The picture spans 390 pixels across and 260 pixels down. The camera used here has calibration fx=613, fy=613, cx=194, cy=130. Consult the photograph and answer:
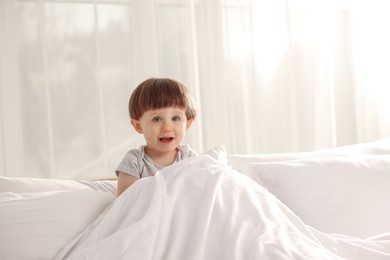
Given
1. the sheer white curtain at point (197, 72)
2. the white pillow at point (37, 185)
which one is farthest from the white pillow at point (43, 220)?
the sheer white curtain at point (197, 72)

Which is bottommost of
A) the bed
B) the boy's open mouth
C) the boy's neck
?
the bed

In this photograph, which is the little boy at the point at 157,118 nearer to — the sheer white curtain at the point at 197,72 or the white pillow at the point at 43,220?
the white pillow at the point at 43,220

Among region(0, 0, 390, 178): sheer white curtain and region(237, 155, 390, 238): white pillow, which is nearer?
region(237, 155, 390, 238): white pillow

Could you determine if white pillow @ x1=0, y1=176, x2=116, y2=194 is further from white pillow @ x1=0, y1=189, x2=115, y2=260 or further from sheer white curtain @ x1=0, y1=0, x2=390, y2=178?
sheer white curtain @ x1=0, y1=0, x2=390, y2=178

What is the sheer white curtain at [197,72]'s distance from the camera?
2826mm

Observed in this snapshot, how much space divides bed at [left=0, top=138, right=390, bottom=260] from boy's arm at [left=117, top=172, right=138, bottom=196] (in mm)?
247

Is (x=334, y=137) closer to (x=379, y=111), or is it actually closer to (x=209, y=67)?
(x=379, y=111)

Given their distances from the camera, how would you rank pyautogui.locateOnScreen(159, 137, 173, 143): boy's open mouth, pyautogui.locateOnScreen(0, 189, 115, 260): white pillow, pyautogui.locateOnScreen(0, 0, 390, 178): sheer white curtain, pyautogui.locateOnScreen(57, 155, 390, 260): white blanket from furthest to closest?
1. pyautogui.locateOnScreen(0, 0, 390, 178): sheer white curtain
2. pyautogui.locateOnScreen(159, 137, 173, 143): boy's open mouth
3. pyautogui.locateOnScreen(0, 189, 115, 260): white pillow
4. pyautogui.locateOnScreen(57, 155, 390, 260): white blanket

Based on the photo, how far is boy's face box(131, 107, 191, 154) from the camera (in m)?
2.06

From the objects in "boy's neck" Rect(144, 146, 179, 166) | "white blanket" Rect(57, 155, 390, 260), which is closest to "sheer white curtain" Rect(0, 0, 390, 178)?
"boy's neck" Rect(144, 146, 179, 166)

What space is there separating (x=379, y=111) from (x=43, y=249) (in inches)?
97.2

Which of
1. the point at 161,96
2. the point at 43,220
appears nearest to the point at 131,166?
the point at 161,96

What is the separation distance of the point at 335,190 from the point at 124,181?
674 millimetres

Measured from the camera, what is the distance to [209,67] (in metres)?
3.12
